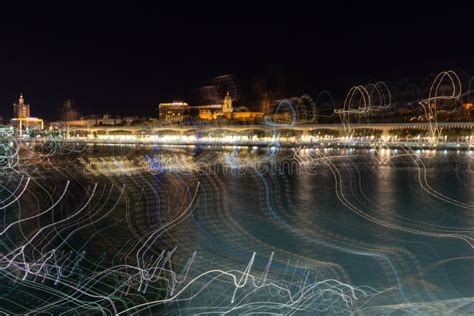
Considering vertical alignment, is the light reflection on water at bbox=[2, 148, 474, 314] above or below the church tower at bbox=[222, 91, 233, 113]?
below

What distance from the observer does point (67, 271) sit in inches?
208

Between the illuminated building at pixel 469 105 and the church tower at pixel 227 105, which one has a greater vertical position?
the church tower at pixel 227 105

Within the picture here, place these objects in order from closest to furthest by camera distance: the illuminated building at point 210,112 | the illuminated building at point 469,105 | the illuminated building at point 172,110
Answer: the illuminated building at point 469,105
the illuminated building at point 210,112
the illuminated building at point 172,110

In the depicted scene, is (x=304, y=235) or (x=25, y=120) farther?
(x=25, y=120)

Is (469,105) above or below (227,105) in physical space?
below

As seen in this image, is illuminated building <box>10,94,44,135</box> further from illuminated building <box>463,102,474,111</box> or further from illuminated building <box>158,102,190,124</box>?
illuminated building <box>463,102,474,111</box>

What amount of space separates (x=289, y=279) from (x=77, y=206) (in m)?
5.86

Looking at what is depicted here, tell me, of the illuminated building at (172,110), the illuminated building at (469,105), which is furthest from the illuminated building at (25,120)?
the illuminated building at (469,105)

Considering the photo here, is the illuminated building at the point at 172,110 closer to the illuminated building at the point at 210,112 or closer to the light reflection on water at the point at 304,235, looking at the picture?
the illuminated building at the point at 210,112

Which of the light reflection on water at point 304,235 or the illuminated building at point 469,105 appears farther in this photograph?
the illuminated building at point 469,105

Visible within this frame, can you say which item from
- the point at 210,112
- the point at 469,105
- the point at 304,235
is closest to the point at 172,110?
the point at 210,112

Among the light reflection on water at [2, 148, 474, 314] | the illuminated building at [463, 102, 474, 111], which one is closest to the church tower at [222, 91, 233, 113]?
the illuminated building at [463, 102, 474, 111]

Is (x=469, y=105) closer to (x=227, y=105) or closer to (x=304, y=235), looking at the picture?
(x=227, y=105)

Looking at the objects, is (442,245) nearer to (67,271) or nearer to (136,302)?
(136,302)
